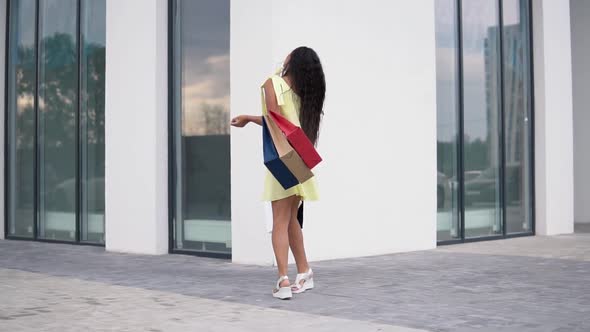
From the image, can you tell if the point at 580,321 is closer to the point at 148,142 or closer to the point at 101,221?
the point at 148,142

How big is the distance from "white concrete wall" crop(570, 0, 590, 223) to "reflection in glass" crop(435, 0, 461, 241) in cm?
547

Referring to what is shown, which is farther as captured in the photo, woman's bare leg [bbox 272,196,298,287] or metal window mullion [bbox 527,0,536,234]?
metal window mullion [bbox 527,0,536,234]

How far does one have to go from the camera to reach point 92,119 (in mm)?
10750

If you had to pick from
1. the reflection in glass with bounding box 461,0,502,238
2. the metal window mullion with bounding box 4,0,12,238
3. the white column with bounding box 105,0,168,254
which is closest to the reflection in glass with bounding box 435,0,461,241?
the reflection in glass with bounding box 461,0,502,238

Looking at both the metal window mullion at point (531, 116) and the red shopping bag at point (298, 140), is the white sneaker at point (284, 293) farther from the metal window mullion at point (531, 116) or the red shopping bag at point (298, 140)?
the metal window mullion at point (531, 116)

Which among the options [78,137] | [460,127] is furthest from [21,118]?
[460,127]

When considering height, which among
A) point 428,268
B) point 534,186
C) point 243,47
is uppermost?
point 243,47

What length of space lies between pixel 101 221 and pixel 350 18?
432 centimetres

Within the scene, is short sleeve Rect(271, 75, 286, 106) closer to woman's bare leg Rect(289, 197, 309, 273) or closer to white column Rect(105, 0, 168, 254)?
woman's bare leg Rect(289, 197, 309, 273)

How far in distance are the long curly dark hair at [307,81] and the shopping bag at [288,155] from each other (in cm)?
36

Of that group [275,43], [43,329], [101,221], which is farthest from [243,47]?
[43,329]

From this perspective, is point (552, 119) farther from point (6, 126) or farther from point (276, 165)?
point (6, 126)

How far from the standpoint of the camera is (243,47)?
27.4 feet

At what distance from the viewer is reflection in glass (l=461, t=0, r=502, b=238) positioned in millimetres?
11016
